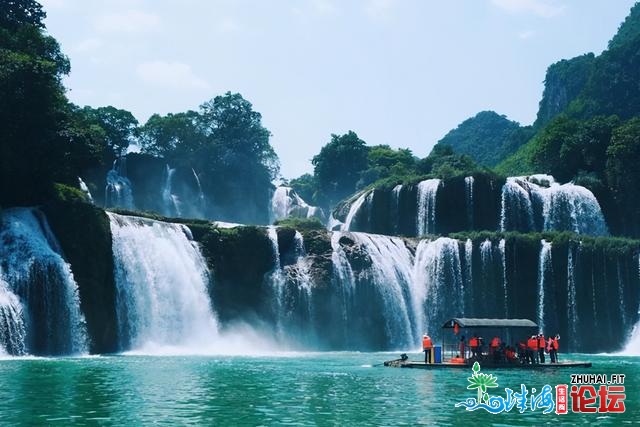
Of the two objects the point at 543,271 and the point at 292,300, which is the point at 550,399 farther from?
the point at 543,271

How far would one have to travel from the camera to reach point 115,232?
157 ft

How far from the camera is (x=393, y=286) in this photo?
2197 inches

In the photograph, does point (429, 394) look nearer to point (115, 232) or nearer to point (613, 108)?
point (115, 232)

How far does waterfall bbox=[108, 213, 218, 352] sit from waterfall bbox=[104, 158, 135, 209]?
29.7 metres

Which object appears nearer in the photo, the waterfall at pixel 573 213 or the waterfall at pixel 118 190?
the waterfall at pixel 573 213

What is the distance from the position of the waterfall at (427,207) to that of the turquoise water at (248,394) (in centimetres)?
3120

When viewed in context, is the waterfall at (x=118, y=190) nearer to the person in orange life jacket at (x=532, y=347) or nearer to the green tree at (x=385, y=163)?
the green tree at (x=385, y=163)

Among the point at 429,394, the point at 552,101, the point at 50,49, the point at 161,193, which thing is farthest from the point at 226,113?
the point at 429,394

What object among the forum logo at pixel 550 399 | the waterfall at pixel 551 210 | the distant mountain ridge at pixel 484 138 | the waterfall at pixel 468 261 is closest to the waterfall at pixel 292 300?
the waterfall at pixel 468 261

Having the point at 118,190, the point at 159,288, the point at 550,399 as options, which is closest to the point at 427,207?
the point at 159,288

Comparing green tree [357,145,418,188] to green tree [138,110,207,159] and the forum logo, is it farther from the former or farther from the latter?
the forum logo

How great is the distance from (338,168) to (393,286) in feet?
174

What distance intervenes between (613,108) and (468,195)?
5038 cm

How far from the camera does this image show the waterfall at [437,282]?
56.8 metres
